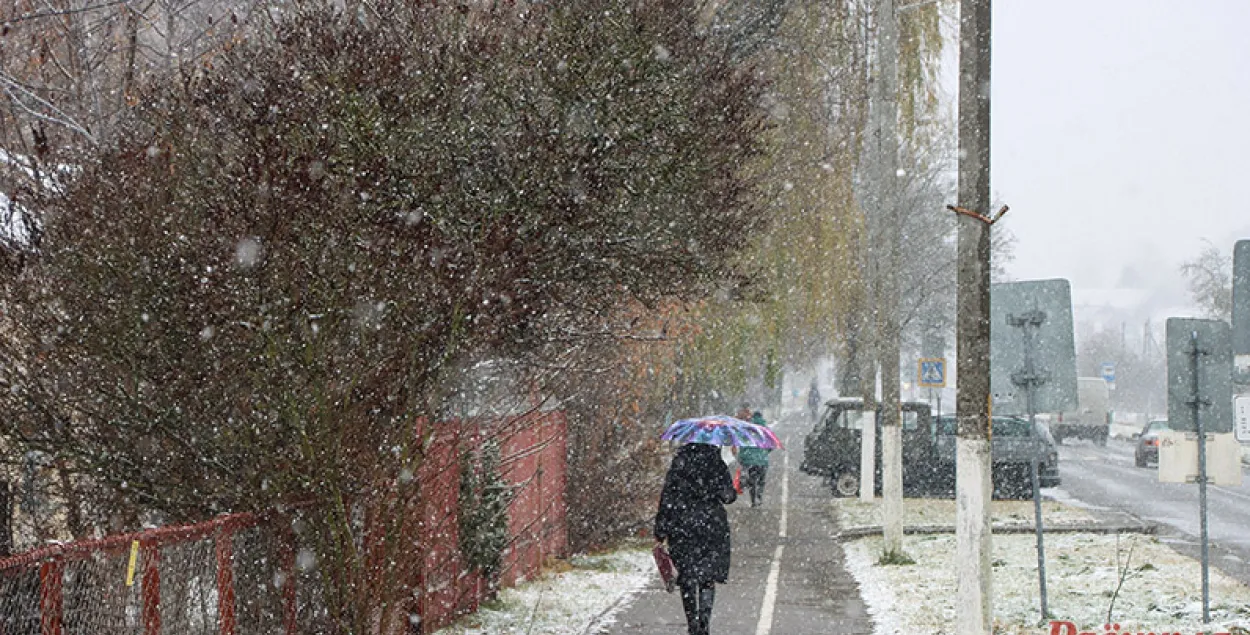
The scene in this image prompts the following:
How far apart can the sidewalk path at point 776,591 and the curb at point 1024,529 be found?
16.4 inches

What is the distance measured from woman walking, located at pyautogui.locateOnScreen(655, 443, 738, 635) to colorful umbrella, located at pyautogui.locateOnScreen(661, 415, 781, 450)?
0.36m

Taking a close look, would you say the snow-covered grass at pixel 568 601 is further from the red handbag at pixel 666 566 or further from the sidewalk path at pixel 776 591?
the red handbag at pixel 666 566

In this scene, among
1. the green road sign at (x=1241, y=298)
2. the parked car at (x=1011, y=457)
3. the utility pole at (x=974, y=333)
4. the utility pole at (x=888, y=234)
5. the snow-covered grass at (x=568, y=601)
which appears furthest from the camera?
the parked car at (x=1011, y=457)

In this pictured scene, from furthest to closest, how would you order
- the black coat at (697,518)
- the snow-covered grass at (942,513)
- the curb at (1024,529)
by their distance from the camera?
the snow-covered grass at (942,513)
the curb at (1024,529)
the black coat at (697,518)

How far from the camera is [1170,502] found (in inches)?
1145

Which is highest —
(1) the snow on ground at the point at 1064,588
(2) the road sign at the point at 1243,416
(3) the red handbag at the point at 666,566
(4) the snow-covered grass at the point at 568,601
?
(2) the road sign at the point at 1243,416

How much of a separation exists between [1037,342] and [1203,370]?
138 cm

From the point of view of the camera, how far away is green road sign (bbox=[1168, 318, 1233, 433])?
1216 centimetres

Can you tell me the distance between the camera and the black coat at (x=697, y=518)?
Answer: 10.2 meters

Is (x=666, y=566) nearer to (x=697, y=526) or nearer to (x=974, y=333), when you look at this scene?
(x=697, y=526)

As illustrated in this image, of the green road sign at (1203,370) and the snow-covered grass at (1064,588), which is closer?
the snow-covered grass at (1064,588)

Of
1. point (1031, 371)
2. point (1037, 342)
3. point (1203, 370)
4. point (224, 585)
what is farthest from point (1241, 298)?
point (224, 585)

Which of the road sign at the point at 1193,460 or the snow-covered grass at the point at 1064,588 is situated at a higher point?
the road sign at the point at 1193,460

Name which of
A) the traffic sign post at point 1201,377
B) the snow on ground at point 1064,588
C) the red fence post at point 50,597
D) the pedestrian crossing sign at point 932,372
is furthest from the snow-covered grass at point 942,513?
the red fence post at point 50,597
